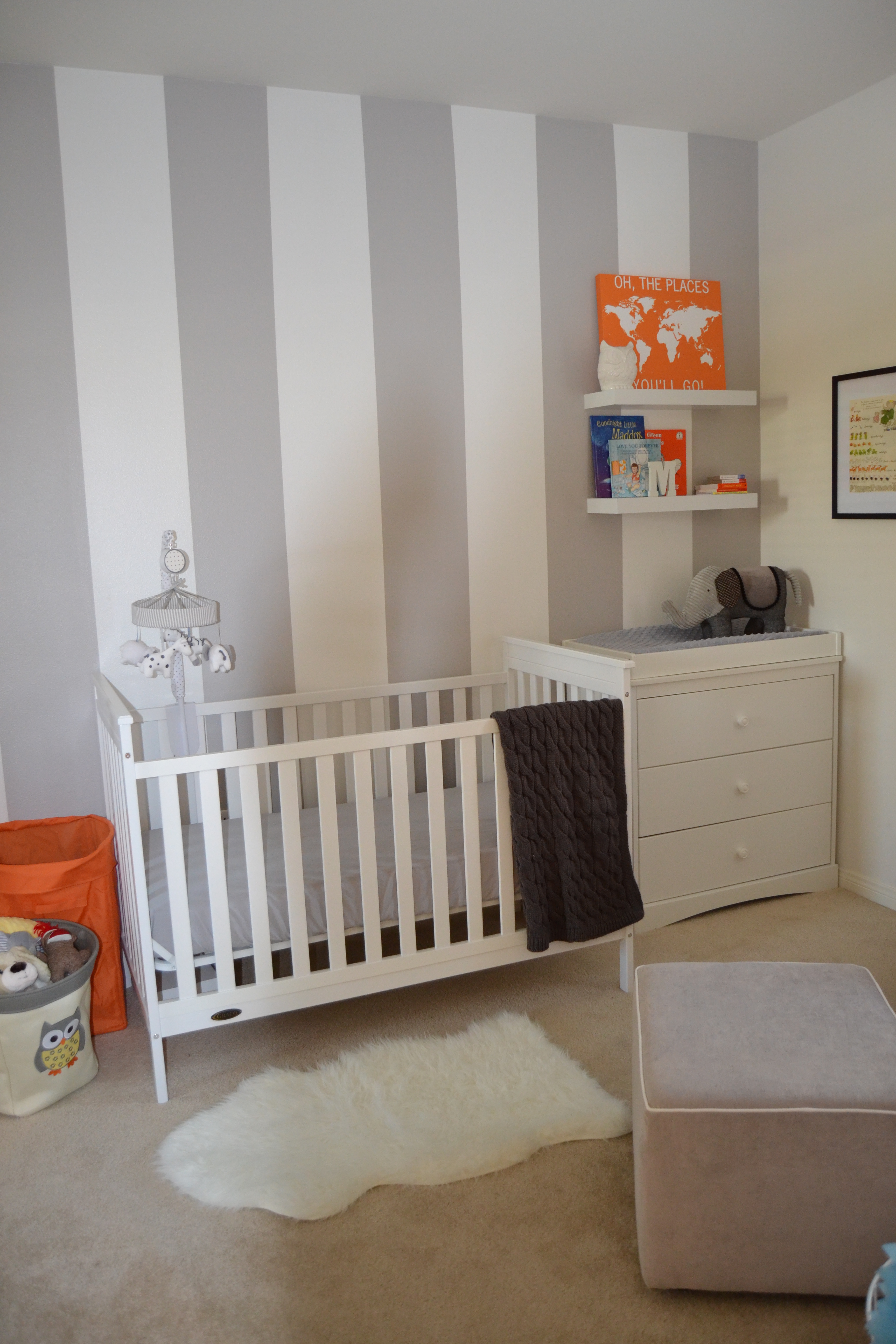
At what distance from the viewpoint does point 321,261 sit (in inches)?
109

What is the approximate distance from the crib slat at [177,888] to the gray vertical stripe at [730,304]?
198 cm

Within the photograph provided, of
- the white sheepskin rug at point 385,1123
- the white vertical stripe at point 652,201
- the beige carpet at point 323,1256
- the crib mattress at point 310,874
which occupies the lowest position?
the beige carpet at point 323,1256

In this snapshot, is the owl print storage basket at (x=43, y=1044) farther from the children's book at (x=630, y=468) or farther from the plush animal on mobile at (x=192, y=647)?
the children's book at (x=630, y=468)

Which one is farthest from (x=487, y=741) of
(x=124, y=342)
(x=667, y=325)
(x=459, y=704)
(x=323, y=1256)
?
(x=323, y=1256)

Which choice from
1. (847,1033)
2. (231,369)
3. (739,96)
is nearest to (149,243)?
(231,369)

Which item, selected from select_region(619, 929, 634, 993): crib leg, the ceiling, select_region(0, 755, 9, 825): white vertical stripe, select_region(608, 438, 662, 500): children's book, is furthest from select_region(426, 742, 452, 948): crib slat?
the ceiling

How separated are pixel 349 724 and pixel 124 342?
45.8 inches

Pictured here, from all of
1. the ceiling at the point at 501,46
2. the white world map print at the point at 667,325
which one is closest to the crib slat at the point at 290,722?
the white world map print at the point at 667,325

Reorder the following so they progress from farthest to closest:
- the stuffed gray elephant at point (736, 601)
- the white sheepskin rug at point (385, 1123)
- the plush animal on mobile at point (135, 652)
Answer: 1. the stuffed gray elephant at point (736, 601)
2. the plush animal on mobile at point (135, 652)
3. the white sheepskin rug at point (385, 1123)

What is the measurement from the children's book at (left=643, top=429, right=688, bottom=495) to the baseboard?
1282 millimetres

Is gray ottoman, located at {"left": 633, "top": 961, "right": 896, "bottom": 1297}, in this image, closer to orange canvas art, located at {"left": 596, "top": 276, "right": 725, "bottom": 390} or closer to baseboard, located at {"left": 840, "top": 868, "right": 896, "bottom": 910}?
baseboard, located at {"left": 840, "top": 868, "right": 896, "bottom": 910}

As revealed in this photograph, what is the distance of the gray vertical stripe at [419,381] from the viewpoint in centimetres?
283

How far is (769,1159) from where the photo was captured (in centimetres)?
146

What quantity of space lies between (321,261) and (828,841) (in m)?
2.23
